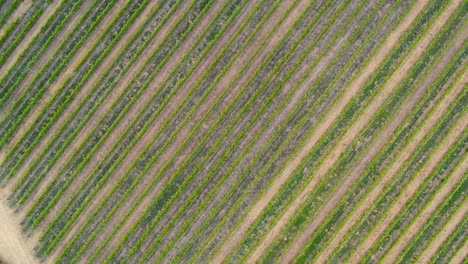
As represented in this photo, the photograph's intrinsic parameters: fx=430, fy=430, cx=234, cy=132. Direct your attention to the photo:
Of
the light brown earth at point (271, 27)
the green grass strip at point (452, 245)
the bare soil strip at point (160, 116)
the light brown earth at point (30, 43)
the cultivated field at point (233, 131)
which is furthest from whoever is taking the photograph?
the light brown earth at point (30, 43)

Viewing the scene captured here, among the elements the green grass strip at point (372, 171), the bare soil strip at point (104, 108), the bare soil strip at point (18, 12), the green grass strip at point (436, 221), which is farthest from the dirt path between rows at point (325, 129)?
the bare soil strip at point (18, 12)

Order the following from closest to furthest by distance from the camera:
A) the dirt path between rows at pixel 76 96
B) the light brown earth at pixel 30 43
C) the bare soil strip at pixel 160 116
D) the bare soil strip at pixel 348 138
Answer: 1. the bare soil strip at pixel 348 138
2. the bare soil strip at pixel 160 116
3. the dirt path between rows at pixel 76 96
4. the light brown earth at pixel 30 43

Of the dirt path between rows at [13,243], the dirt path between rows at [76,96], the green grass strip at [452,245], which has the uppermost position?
the green grass strip at [452,245]

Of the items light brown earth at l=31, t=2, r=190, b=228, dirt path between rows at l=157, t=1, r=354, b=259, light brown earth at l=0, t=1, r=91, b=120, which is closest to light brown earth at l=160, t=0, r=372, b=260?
dirt path between rows at l=157, t=1, r=354, b=259

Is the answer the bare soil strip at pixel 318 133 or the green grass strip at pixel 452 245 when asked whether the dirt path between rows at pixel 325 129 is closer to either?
the bare soil strip at pixel 318 133

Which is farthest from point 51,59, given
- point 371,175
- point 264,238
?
point 371,175

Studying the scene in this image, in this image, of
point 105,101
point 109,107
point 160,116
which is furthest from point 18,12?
point 160,116

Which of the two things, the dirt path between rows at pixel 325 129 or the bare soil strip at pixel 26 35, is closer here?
the dirt path between rows at pixel 325 129
